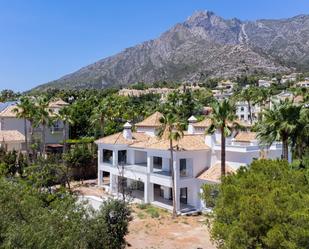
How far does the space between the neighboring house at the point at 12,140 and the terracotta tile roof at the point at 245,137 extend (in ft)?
110

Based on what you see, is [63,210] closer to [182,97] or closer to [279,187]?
[279,187]

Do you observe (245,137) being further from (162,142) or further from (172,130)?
(162,142)

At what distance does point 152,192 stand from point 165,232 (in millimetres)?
10086

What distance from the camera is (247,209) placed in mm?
17375

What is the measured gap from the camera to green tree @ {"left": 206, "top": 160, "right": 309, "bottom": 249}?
15.8 meters

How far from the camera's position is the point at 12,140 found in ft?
192

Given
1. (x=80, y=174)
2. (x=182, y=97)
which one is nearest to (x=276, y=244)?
(x=80, y=174)

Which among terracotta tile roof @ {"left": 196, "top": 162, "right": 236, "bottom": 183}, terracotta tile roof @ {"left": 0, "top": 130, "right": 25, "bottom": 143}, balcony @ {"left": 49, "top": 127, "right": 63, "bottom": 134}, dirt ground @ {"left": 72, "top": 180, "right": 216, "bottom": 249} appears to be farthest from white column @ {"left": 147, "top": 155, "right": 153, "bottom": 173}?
balcony @ {"left": 49, "top": 127, "right": 63, "bottom": 134}

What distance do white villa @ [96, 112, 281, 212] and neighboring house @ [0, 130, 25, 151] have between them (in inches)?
689

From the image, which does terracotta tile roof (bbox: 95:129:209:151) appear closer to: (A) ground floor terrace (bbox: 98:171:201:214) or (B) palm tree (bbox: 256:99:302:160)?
(A) ground floor terrace (bbox: 98:171:201:214)

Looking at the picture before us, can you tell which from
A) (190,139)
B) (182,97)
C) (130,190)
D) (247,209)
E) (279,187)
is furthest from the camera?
(182,97)

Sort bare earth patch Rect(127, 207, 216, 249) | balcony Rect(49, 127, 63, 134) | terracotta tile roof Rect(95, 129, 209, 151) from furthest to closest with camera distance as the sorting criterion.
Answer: balcony Rect(49, 127, 63, 134)
terracotta tile roof Rect(95, 129, 209, 151)
bare earth patch Rect(127, 207, 216, 249)

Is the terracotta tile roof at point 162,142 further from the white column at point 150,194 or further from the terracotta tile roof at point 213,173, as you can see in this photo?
the white column at point 150,194

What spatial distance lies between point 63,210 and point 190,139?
23730 mm
